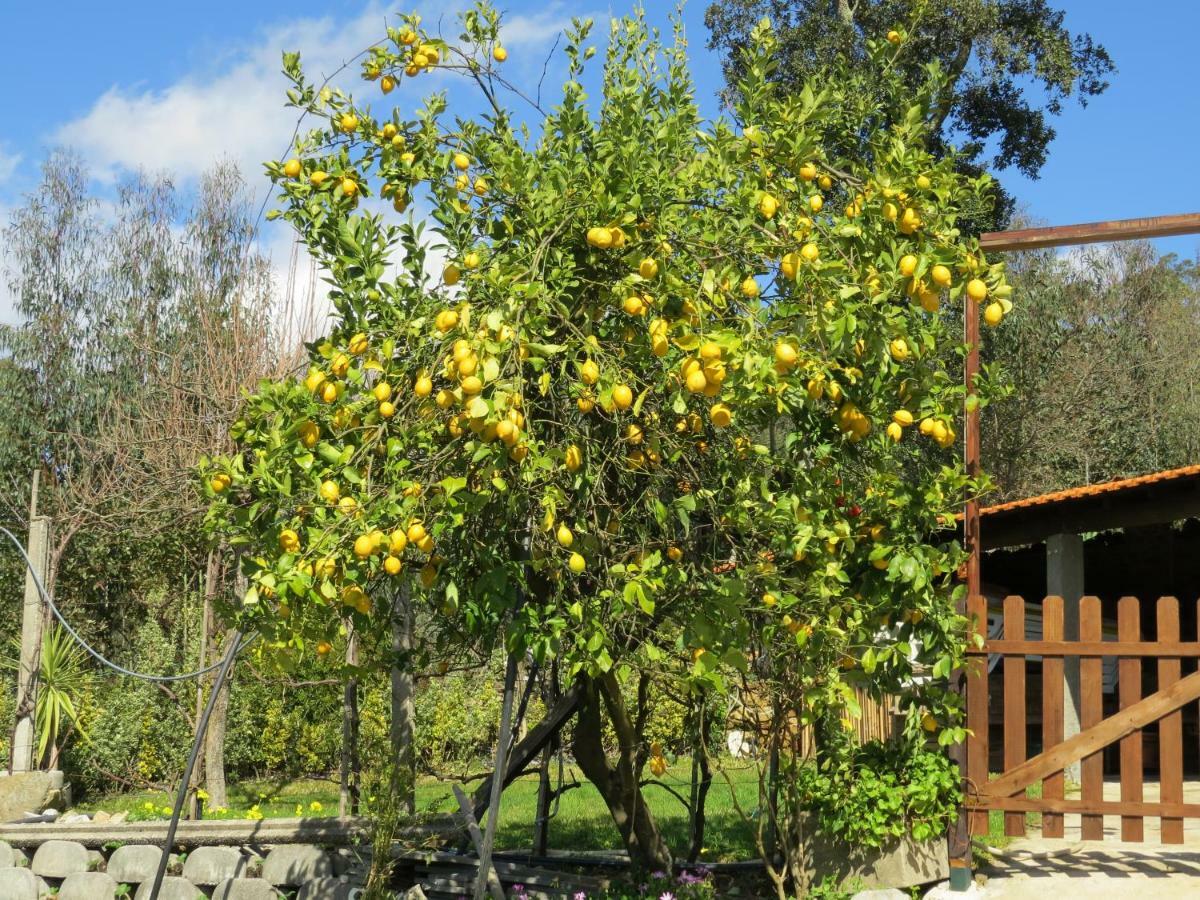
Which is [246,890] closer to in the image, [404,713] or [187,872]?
[187,872]

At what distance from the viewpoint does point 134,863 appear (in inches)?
255

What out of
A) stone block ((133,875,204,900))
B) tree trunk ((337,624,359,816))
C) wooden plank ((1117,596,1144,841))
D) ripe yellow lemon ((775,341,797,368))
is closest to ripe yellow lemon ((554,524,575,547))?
ripe yellow lemon ((775,341,797,368))

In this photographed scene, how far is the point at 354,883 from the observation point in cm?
562

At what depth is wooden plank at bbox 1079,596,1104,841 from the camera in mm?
5469

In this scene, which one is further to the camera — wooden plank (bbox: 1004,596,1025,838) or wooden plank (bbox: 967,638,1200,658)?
wooden plank (bbox: 1004,596,1025,838)

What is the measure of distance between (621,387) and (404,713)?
3718 mm

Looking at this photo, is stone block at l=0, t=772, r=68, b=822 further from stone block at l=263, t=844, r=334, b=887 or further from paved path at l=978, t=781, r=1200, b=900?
paved path at l=978, t=781, r=1200, b=900

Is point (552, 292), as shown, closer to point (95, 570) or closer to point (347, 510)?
point (347, 510)

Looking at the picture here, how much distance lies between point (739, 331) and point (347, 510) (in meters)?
1.24

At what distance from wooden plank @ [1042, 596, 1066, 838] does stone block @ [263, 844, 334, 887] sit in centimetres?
338

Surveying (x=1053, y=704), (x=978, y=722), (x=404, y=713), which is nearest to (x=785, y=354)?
(x=978, y=722)

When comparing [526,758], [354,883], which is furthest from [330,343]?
[354,883]

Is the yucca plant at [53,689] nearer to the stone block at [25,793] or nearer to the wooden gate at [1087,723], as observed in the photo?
the stone block at [25,793]

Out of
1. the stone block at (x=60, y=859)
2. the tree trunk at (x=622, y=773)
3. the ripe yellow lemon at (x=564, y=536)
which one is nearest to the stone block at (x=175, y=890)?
the stone block at (x=60, y=859)
